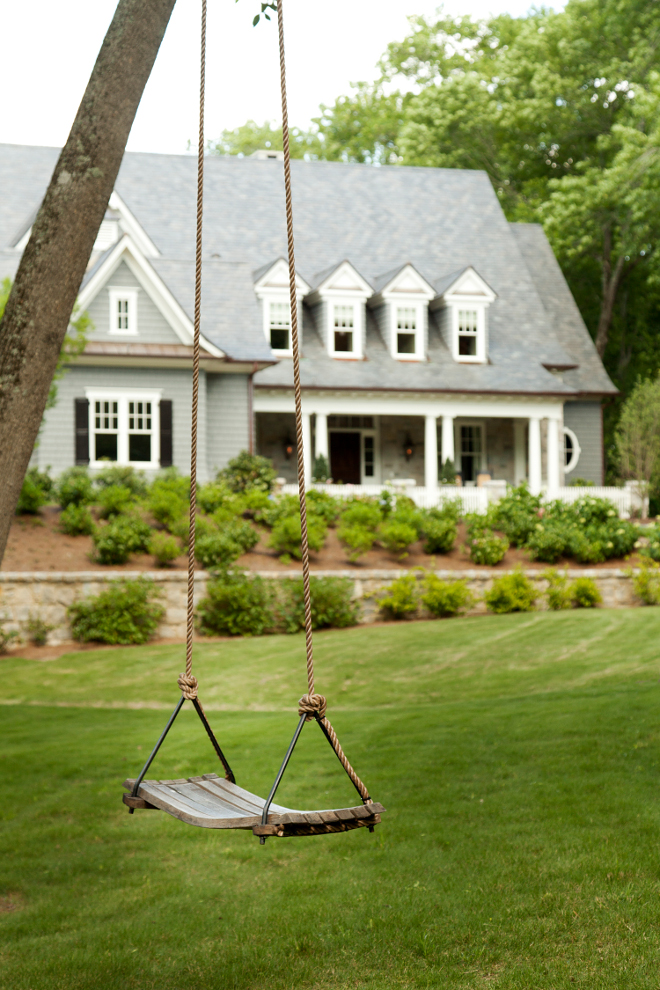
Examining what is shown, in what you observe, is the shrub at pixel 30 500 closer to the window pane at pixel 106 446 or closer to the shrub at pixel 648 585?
the window pane at pixel 106 446

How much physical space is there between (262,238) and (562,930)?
23070 mm

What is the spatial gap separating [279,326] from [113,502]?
8552 mm

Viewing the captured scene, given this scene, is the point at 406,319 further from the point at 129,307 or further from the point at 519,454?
the point at 129,307

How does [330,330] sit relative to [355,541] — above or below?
above

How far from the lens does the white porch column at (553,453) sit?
2448 cm

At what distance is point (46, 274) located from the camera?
419cm

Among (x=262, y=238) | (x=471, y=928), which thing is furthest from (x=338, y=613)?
(x=262, y=238)

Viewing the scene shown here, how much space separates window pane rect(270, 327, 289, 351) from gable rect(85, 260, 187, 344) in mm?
3622

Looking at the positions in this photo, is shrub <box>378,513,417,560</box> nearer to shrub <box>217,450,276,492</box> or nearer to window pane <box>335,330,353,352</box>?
shrub <box>217,450,276,492</box>

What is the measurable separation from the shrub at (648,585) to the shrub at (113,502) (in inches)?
342

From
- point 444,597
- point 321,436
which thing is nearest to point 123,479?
point 321,436

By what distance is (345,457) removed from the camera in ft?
82.2

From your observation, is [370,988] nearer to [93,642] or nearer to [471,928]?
[471,928]

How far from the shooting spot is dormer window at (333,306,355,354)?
24.2 meters
